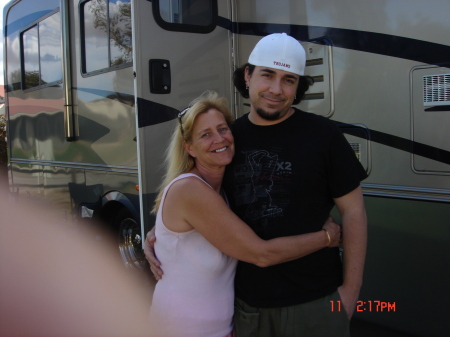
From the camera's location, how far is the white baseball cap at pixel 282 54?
1800mm

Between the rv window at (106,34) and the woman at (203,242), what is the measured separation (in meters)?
2.26

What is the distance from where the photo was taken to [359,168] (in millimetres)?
1772

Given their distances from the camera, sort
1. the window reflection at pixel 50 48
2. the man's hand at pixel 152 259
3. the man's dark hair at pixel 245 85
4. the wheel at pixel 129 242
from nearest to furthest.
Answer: the man's hand at pixel 152 259 < the man's dark hair at pixel 245 85 < the wheel at pixel 129 242 < the window reflection at pixel 50 48

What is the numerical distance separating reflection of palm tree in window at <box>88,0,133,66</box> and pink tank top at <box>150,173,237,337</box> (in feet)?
8.26

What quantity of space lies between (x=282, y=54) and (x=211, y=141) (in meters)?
0.44

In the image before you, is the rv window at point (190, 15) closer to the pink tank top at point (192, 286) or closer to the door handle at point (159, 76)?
the door handle at point (159, 76)

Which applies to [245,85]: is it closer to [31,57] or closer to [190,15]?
[190,15]

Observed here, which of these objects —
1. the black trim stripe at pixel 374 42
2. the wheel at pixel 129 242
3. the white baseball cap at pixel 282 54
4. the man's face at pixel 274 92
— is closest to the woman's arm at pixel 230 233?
the man's face at pixel 274 92

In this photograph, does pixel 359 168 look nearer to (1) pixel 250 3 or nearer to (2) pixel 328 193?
(2) pixel 328 193

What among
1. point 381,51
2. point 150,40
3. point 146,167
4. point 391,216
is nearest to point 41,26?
point 150,40

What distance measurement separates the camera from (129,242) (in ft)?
15.4

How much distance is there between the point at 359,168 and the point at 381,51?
1.09m

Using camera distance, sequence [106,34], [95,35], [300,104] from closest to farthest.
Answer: [300,104] < [106,34] < [95,35]
